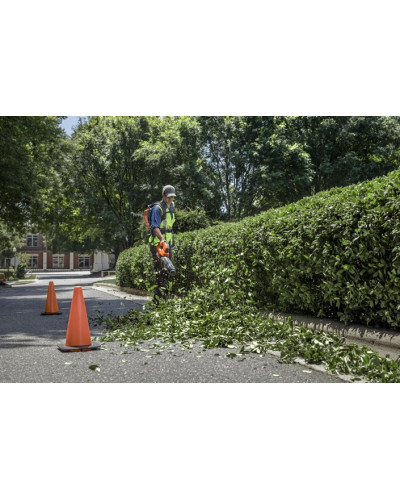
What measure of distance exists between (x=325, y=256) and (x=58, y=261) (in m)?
69.9

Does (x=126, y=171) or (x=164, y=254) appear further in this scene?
(x=126, y=171)

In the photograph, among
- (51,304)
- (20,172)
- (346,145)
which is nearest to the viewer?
(51,304)

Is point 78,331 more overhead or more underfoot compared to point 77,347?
more overhead

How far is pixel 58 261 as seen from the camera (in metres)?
71.6

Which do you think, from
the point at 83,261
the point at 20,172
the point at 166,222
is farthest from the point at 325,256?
the point at 83,261

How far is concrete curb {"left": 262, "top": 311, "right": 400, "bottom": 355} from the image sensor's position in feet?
15.5

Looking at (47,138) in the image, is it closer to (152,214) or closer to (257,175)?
(257,175)

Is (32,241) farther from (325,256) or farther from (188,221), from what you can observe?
(325,256)

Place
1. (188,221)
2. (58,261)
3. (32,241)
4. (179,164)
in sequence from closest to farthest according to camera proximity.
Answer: (188,221), (179,164), (32,241), (58,261)

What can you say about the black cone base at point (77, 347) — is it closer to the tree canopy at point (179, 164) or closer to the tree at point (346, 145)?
the tree canopy at point (179, 164)

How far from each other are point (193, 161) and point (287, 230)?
1254cm

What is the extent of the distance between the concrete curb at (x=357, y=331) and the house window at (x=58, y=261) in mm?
67992

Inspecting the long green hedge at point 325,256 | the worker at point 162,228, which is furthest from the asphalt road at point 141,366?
the worker at point 162,228

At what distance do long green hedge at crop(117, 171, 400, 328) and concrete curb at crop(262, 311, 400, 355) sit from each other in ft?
0.36
